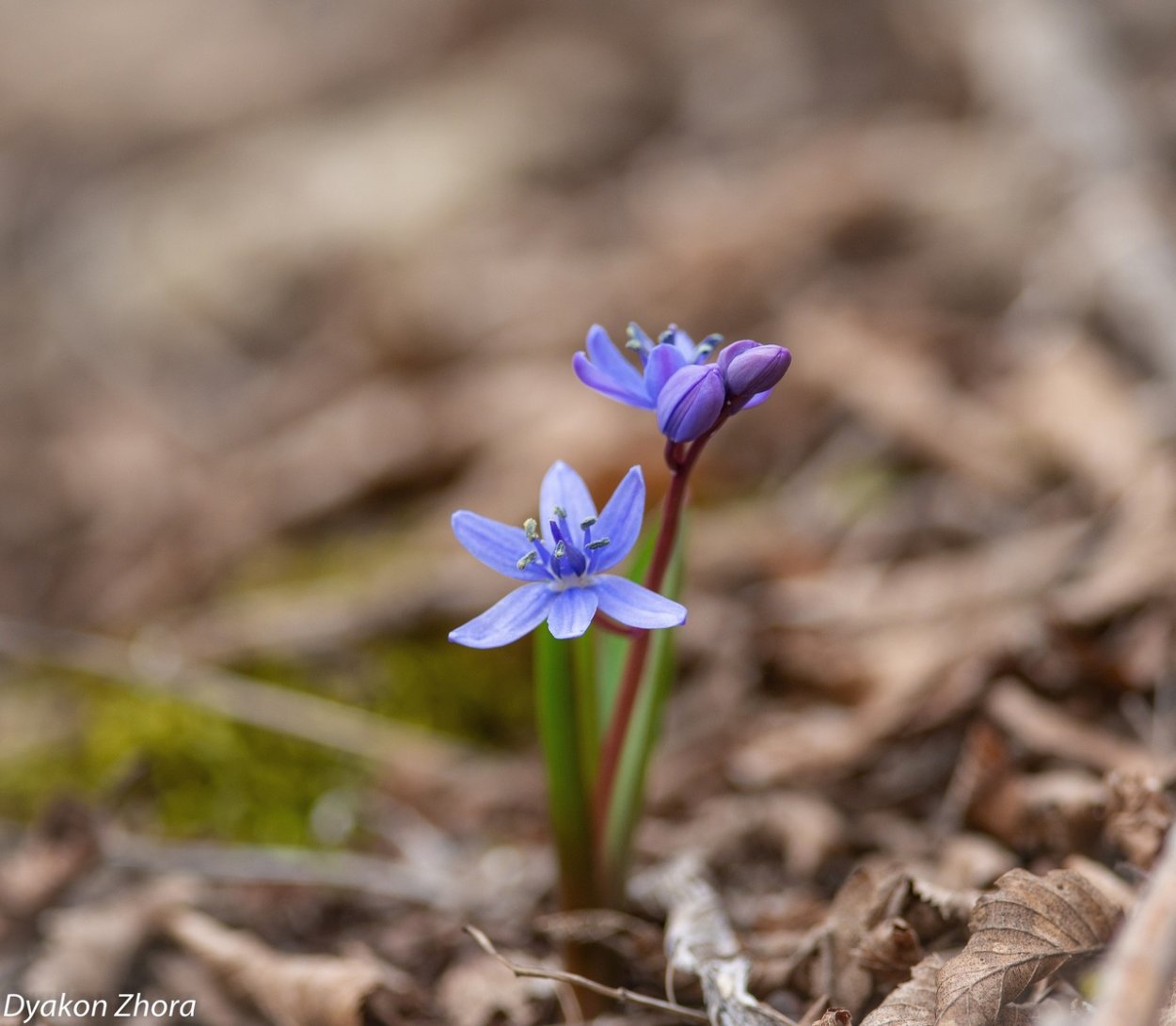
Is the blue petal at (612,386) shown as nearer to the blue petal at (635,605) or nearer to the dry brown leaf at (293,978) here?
the blue petal at (635,605)

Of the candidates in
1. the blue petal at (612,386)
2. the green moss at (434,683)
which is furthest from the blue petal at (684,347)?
the green moss at (434,683)

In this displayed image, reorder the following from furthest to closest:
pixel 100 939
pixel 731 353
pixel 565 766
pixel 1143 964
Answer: pixel 100 939, pixel 565 766, pixel 731 353, pixel 1143 964

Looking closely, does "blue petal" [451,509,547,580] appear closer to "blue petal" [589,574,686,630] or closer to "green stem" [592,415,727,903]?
"blue petal" [589,574,686,630]

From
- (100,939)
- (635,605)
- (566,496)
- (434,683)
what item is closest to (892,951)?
(635,605)

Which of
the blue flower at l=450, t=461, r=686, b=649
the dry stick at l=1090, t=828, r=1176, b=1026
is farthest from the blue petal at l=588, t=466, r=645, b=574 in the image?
the dry stick at l=1090, t=828, r=1176, b=1026

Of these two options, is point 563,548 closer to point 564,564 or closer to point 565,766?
point 564,564

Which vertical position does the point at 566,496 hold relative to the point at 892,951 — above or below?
above

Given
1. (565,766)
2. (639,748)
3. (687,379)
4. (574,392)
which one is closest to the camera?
(687,379)
